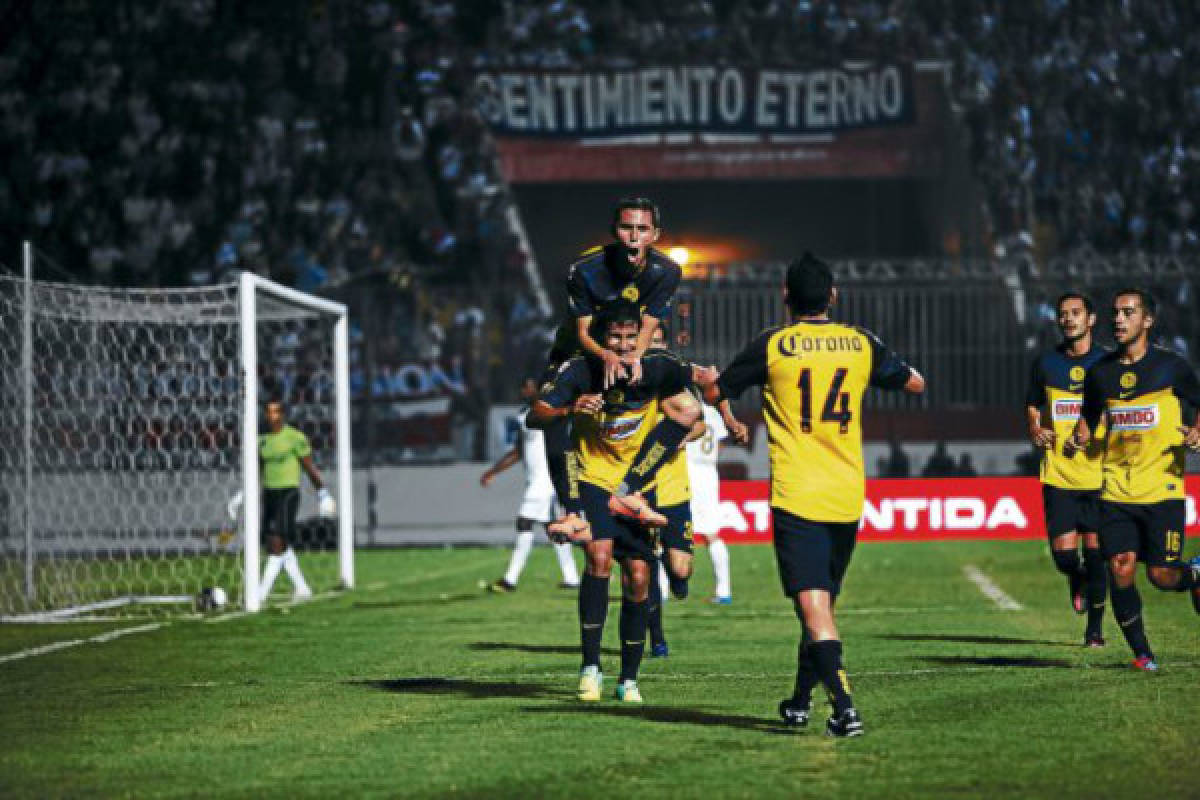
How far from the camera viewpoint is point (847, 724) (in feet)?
26.2

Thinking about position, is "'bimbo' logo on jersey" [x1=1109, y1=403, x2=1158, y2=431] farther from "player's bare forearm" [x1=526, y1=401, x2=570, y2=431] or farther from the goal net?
the goal net

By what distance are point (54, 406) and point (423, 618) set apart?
338 inches

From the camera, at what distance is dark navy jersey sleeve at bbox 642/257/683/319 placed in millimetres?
10023

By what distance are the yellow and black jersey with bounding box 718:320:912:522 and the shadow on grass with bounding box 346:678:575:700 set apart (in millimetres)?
2303

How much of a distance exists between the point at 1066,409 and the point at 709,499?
5186 mm

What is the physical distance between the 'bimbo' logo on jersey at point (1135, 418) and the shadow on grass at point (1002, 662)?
137 centimetres

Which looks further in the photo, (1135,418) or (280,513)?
(280,513)

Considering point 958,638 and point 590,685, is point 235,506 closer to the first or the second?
point 958,638

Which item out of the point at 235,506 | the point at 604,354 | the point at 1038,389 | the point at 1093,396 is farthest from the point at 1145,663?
the point at 235,506

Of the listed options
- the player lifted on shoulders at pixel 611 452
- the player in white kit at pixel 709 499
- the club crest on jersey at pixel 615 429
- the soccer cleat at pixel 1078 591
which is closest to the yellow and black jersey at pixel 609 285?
the player lifted on shoulders at pixel 611 452

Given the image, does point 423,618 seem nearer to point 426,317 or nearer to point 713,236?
point 426,317

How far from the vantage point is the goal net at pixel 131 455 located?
18.4m

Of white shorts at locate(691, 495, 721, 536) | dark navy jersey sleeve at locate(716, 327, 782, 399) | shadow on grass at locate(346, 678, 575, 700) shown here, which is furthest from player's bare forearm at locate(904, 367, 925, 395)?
white shorts at locate(691, 495, 721, 536)

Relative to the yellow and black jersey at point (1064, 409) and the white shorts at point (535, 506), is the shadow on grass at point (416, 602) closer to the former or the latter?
the white shorts at point (535, 506)
